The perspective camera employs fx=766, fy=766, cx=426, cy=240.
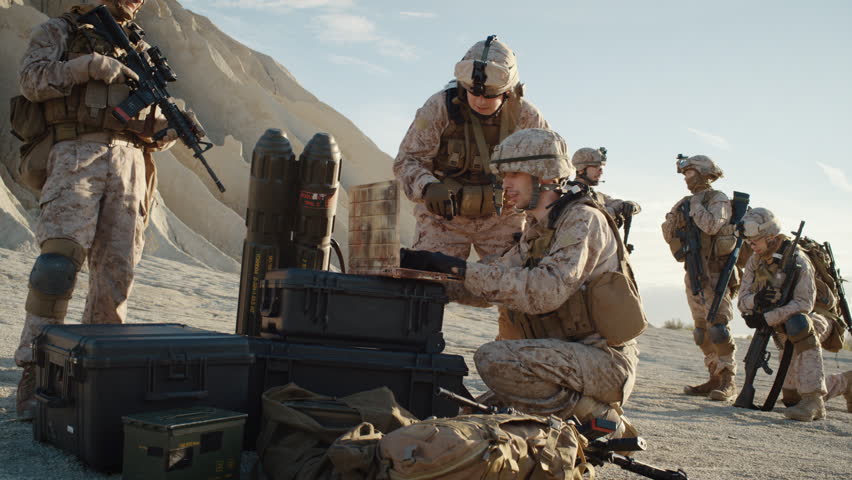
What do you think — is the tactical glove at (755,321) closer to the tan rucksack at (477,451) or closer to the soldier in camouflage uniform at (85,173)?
the tan rucksack at (477,451)

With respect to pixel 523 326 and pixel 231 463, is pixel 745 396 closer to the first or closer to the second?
pixel 523 326

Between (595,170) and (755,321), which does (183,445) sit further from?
(755,321)

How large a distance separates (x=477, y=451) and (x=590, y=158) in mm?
5634

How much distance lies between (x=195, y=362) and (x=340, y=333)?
764 millimetres

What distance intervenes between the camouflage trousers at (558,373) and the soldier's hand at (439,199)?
4.27 feet

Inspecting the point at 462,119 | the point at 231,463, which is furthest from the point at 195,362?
the point at 462,119

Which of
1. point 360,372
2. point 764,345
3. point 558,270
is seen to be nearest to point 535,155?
point 558,270

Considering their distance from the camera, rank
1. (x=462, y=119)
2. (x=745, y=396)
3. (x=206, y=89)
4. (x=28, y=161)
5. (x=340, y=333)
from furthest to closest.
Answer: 1. (x=206, y=89)
2. (x=745, y=396)
3. (x=462, y=119)
4. (x=28, y=161)
5. (x=340, y=333)

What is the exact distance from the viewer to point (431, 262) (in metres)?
3.80

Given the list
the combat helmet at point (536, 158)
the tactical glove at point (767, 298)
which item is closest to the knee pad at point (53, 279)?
the combat helmet at point (536, 158)

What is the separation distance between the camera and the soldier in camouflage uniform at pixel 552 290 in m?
3.64

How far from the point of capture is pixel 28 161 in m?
4.32

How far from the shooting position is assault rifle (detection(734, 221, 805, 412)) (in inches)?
284

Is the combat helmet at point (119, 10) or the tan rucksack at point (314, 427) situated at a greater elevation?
the combat helmet at point (119, 10)
